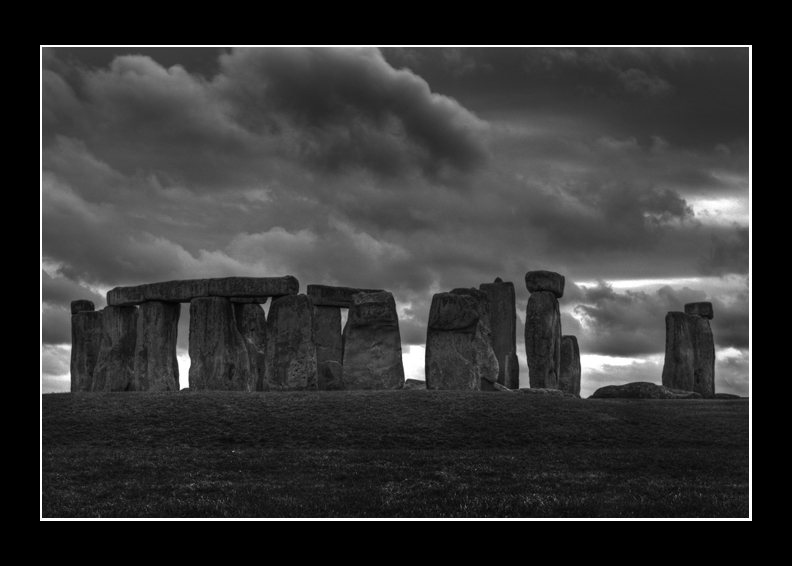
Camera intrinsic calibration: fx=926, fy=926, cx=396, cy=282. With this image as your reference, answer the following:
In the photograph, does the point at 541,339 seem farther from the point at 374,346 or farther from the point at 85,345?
the point at 85,345

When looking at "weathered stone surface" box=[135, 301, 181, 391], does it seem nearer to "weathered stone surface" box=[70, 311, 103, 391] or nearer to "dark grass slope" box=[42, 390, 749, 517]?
"dark grass slope" box=[42, 390, 749, 517]

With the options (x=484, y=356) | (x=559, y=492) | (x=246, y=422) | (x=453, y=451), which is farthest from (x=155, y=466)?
(x=484, y=356)

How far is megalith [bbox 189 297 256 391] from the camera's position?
28.7m

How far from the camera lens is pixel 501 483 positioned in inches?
671

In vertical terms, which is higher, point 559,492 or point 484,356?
point 484,356

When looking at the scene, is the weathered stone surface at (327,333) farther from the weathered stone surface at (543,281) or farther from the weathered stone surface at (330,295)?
the weathered stone surface at (543,281)

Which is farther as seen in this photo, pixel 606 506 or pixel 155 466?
pixel 155 466

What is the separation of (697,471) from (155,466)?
10833 mm

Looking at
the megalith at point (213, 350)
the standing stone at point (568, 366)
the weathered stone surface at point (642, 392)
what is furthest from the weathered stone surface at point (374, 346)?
the standing stone at point (568, 366)

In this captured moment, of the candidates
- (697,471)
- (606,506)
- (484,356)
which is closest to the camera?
(606,506)

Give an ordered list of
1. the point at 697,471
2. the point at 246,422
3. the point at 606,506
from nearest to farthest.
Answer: the point at 606,506, the point at 697,471, the point at 246,422

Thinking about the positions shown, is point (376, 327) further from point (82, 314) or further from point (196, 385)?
point (82, 314)

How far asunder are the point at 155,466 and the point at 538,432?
851cm

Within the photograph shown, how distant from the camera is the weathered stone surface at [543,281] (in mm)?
34125
